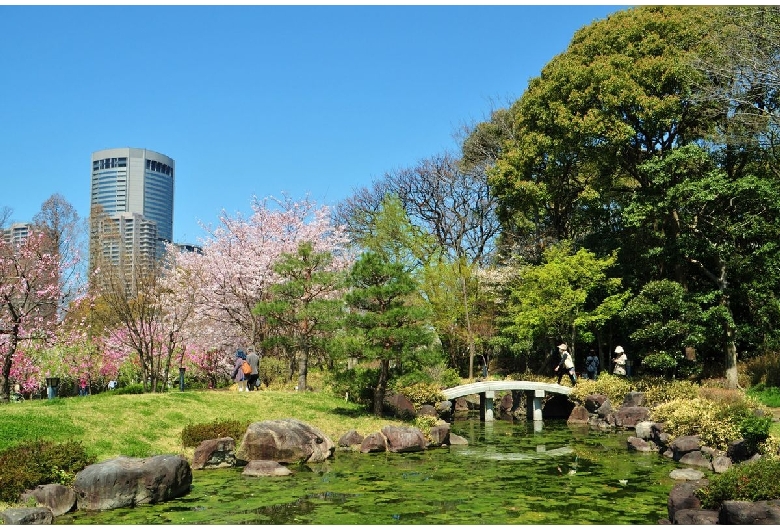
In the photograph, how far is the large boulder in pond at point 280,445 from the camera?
607 inches

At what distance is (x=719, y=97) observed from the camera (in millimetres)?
22203

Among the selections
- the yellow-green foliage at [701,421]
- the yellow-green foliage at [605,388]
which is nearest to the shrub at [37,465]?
the yellow-green foliage at [701,421]

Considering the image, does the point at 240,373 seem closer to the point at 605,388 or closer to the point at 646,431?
the point at 646,431

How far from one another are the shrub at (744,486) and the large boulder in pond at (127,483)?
8.65 metres

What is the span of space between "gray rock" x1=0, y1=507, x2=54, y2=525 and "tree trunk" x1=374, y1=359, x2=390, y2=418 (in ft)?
37.7

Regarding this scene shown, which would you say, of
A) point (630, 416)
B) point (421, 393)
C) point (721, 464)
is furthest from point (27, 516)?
point (630, 416)

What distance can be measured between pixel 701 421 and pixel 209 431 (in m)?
12.1

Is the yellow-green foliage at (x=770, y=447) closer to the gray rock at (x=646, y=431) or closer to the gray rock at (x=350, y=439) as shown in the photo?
the gray rock at (x=646, y=431)

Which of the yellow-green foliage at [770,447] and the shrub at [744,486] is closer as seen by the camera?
the shrub at [744,486]

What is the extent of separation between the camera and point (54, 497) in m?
11.0

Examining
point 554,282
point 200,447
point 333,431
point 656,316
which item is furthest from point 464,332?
point 200,447

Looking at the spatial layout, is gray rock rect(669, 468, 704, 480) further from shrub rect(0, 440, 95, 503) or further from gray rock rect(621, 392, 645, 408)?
shrub rect(0, 440, 95, 503)

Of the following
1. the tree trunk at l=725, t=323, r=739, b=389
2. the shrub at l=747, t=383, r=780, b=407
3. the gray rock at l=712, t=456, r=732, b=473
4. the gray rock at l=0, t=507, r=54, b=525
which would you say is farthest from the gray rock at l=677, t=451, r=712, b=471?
the gray rock at l=0, t=507, r=54, b=525

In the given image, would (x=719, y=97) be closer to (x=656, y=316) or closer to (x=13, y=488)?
(x=656, y=316)
